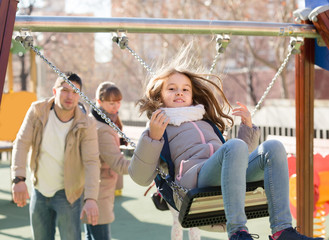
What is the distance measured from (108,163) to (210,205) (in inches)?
64.2

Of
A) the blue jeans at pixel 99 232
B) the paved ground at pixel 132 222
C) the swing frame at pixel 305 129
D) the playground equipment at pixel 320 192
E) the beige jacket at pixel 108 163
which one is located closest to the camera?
the swing frame at pixel 305 129

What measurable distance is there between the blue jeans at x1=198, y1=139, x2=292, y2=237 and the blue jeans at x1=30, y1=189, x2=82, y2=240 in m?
1.20

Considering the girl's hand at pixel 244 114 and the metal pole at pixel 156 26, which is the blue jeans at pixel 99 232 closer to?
the girl's hand at pixel 244 114

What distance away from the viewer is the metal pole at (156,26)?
296cm

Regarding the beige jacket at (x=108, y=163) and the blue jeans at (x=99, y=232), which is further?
the beige jacket at (x=108, y=163)

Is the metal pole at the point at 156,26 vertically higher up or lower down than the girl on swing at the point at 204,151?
higher up

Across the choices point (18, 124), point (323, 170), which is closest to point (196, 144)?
point (323, 170)

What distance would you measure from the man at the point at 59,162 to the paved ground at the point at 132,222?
1.80 meters

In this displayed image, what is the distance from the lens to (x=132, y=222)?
19.1 ft

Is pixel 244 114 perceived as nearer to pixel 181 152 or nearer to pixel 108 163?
pixel 181 152

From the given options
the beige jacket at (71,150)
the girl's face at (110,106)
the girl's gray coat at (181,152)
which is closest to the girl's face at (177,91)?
the girl's gray coat at (181,152)

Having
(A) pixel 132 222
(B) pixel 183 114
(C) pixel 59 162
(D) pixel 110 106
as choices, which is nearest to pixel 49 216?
(C) pixel 59 162

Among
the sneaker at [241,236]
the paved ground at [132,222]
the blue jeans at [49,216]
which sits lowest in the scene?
the paved ground at [132,222]

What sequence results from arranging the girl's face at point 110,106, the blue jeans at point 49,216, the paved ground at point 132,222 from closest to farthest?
the blue jeans at point 49,216
the girl's face at point 110,106
the paved ground at point 132,222
